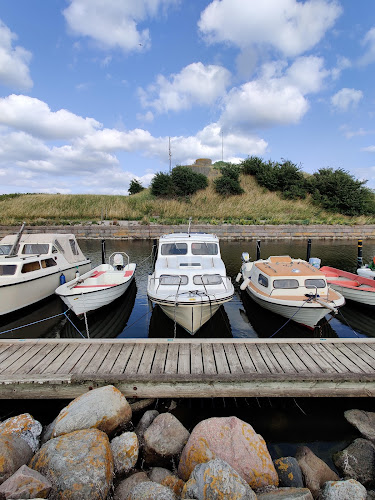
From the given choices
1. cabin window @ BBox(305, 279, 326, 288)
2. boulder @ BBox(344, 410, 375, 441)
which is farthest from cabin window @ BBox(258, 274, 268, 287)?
boulder @ BBox(344, 410, 375, 441)

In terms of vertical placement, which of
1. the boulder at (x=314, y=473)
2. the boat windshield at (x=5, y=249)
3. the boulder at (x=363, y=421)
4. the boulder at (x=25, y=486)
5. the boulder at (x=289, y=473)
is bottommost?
the boulder at (x=363, y=421)

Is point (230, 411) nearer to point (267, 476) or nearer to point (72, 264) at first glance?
point (267, 476)

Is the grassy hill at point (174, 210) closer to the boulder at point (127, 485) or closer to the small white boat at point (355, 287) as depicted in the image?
the small white boat at point (355, 287)

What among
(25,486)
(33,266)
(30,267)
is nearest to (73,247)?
(33,266)

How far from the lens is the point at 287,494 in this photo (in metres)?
3.47

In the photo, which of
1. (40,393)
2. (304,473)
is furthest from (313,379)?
(40,393)

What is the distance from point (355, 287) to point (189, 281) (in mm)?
7122

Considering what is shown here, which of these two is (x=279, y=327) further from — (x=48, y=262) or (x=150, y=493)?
(x=48, y=262)

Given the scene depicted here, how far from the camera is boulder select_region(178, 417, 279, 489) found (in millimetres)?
3857

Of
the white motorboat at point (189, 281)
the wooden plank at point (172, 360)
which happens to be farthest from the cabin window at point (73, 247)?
the wooden plank at point (172, 360)

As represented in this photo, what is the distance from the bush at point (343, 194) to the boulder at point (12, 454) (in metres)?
42.8

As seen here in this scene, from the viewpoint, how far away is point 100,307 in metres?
11.0

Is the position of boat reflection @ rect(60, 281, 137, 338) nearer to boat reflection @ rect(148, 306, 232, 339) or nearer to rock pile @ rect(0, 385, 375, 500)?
boat reflection @ rect(148, 306, 232, 339)

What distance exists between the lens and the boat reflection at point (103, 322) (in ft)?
31.9
